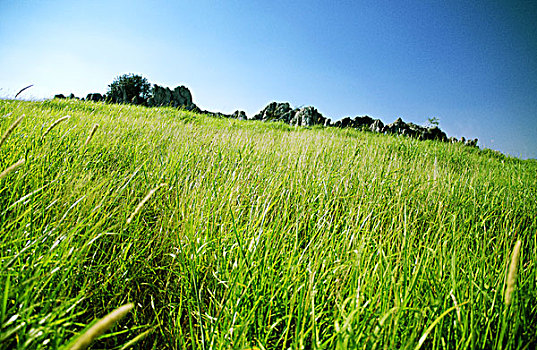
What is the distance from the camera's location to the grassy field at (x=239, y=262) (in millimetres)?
739

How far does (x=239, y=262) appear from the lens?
95cm

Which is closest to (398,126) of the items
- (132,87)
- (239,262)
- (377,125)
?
(377,125)

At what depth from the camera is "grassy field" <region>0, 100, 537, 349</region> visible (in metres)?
0.74

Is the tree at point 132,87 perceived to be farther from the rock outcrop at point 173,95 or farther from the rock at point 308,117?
the rock at point 308,117

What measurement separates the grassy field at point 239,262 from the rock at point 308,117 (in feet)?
24.6

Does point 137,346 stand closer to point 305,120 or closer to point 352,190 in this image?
point 352,190

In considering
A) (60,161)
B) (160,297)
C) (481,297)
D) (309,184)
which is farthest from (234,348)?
(60,161)

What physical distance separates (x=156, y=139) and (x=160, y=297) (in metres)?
2.01

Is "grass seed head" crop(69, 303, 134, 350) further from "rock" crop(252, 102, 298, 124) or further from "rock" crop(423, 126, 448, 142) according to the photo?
"rock" crop(252, 102, 298, 124)

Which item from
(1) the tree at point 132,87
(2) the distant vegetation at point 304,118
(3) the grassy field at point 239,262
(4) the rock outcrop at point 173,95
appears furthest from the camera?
(1) the tree at point 132,87

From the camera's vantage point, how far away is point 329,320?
2.94 ft

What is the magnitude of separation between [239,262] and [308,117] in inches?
367

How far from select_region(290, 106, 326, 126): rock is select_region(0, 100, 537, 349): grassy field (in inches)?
295

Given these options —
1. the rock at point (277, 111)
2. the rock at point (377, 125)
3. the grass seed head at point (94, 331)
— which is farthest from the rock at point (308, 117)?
the grass seed head at point (94, 331)
